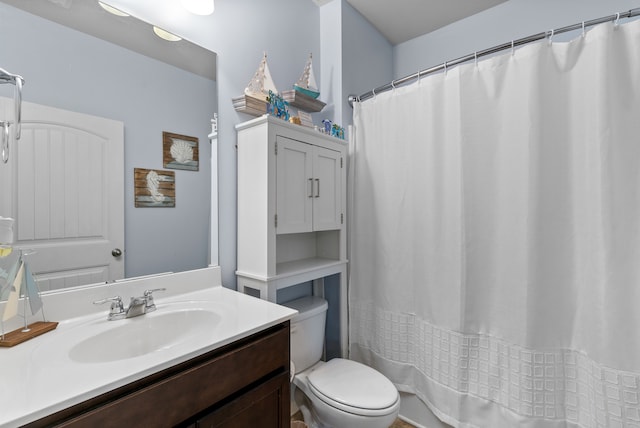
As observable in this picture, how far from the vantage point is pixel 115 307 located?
106 centimetres

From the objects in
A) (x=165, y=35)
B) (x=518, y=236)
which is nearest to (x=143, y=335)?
(x=165, y=35)

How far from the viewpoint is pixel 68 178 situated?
103 centimetres

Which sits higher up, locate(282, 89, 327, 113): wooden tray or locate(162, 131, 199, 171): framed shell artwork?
locate(282, 89, 327, 113): wooden tray

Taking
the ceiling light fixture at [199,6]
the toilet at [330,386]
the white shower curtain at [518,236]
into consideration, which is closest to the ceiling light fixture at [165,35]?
the ceiling light fixture at [199,6]

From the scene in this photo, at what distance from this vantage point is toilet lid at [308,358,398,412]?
126cm

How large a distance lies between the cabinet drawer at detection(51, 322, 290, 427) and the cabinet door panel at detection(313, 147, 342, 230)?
74cm

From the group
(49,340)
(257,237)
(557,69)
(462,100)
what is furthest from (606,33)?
(49,340)

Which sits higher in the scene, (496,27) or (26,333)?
(496,27)

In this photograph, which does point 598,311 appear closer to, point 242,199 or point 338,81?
point 242,199

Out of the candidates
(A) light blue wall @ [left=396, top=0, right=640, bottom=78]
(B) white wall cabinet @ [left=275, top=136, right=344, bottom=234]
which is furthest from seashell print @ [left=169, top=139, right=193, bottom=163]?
(A) light blue wall @ [left=396, top=0, right=640, bottom=78]

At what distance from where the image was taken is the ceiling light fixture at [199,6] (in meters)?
1.29

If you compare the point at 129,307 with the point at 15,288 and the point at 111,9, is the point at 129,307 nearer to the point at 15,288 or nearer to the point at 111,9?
the point at 15,288

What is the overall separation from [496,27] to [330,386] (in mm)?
2367

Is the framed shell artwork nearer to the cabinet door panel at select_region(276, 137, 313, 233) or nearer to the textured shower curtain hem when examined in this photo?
the cabinet door panel at select_region(276, 137, 313, 233)
